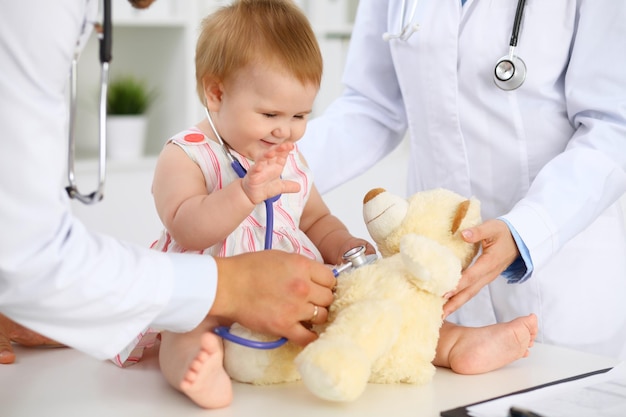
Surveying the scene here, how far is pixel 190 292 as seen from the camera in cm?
94

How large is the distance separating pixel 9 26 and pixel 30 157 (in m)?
0.13

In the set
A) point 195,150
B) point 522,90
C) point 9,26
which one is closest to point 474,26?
point 522,90

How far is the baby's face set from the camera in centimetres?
119

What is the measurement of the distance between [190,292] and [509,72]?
28.3 inches

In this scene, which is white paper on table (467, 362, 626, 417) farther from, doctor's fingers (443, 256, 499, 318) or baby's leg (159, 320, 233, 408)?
baby's leg (159, 320, 233, 408)

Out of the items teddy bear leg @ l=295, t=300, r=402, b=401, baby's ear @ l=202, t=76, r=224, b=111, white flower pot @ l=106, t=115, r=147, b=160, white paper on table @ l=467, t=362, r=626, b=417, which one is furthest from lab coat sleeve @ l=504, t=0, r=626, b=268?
white flower pot @ l=106, t=115, r=147, b=160

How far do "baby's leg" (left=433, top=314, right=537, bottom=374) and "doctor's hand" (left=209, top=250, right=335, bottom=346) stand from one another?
0.72 feet

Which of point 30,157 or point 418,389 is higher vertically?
point 30,157

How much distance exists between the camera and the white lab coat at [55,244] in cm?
80

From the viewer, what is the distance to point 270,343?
3.32 ft

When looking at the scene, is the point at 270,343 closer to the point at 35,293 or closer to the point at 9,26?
the point at 35,293

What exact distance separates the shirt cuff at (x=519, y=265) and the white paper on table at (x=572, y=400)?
0.22m

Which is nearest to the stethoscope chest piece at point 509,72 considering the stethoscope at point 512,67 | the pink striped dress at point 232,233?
the stethoscope at point 512,67

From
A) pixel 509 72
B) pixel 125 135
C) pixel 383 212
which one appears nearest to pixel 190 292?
pixel 383 212
